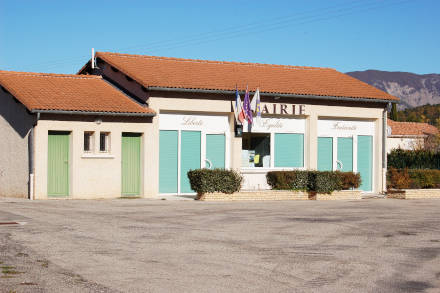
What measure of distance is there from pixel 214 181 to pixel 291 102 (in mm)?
6035

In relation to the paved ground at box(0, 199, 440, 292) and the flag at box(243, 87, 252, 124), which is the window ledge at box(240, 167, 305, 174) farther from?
the paved ground at box(0, 199, 440, 292)

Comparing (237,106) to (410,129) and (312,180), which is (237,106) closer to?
(312,180)

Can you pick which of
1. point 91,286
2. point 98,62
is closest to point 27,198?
point 98,62

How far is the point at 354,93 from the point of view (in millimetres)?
28000

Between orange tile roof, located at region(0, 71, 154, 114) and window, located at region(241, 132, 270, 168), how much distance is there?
441 centimetres

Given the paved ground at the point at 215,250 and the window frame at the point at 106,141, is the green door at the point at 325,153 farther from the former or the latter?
the paved ground at the point at 215,250

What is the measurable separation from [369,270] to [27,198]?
15.5 m

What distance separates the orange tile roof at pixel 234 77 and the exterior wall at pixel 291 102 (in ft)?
1.52

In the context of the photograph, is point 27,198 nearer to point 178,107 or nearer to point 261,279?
point 178,107

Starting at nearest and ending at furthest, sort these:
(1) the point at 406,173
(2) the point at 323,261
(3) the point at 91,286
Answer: (3) the point at 91,286, (2) the point at 323,261, (1) the point at 406,173

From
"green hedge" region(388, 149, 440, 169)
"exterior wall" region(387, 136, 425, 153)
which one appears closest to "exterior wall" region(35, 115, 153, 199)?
"green hedge" region(388, 149, 440, 169)

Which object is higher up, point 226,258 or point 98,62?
point 98,62

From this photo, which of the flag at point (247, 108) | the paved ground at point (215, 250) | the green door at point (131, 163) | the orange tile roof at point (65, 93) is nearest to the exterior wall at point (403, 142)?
the flag at point (247, 108)

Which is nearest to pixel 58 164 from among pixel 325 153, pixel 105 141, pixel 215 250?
pixel 105 141
